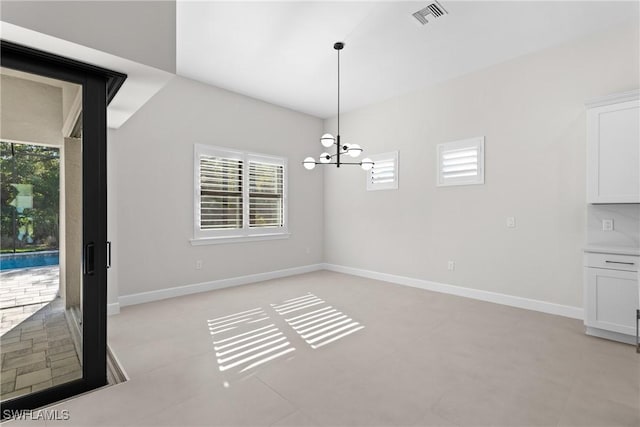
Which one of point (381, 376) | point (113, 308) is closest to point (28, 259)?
point (113, 308)

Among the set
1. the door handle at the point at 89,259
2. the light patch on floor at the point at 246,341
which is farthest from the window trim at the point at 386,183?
the door handle at the point at 89,259

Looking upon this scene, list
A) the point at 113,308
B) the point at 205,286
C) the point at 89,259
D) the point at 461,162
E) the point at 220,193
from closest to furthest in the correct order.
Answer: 1. the point at 89,259
2. the point at 113,308
3. the point at 461,162
4. the point at 205,286
5. the point at 220,193

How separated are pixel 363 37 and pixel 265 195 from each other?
3001 millimetres

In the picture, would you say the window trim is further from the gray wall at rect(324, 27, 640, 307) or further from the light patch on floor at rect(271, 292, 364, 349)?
the light patch on floor at rect(271, 292, 364, 349)

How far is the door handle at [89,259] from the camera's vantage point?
208 centimetres

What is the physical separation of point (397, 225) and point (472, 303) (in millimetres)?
1686

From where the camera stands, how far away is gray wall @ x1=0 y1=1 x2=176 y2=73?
5.39 feet

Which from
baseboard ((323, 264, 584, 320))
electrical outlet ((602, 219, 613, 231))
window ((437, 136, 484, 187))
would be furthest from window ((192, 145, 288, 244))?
electrical outlet ((602, 219, 613, 231))

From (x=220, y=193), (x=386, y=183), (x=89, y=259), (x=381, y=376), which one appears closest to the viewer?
(x=89, y=259)

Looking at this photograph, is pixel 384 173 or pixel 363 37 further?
pixel 384 173

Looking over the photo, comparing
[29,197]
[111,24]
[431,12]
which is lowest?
[29,197]

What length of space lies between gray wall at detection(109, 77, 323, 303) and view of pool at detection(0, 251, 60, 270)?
1.69 metres

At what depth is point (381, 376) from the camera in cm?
229

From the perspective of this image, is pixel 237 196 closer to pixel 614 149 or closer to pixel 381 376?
pixel 381 376
